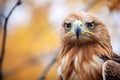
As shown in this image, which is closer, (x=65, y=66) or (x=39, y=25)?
(x=65, y=66)

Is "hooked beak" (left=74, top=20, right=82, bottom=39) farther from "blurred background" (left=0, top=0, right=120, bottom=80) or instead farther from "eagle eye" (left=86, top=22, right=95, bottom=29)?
"blurred background" (left=0, top=0, right=120, bottom=80)

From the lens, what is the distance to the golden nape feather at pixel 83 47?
1.22 metres

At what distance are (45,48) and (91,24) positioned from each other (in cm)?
64

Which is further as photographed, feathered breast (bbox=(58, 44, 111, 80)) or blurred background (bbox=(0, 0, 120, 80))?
blurred background (bbox=(0, 0, 120, 80))

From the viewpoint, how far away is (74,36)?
122 cm

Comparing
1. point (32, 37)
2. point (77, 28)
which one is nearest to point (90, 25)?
point (77, 28)

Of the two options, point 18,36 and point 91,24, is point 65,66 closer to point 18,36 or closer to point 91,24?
point 91,24

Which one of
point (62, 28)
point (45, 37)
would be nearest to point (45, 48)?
point (45, 37)

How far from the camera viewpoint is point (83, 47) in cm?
125

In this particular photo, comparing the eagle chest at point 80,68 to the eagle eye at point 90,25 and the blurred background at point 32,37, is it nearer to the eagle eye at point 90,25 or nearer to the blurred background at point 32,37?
the eagle eye at point 90,25

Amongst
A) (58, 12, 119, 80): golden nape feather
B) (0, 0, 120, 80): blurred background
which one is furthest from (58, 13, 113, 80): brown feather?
(0, 0, 120, 80): blurred background

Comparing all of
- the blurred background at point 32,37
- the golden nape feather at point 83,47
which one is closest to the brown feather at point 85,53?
the golden nape feather at point 83,47

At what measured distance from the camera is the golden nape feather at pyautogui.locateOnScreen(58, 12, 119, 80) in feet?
3.99

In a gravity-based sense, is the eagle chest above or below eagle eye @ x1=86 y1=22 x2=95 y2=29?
below
